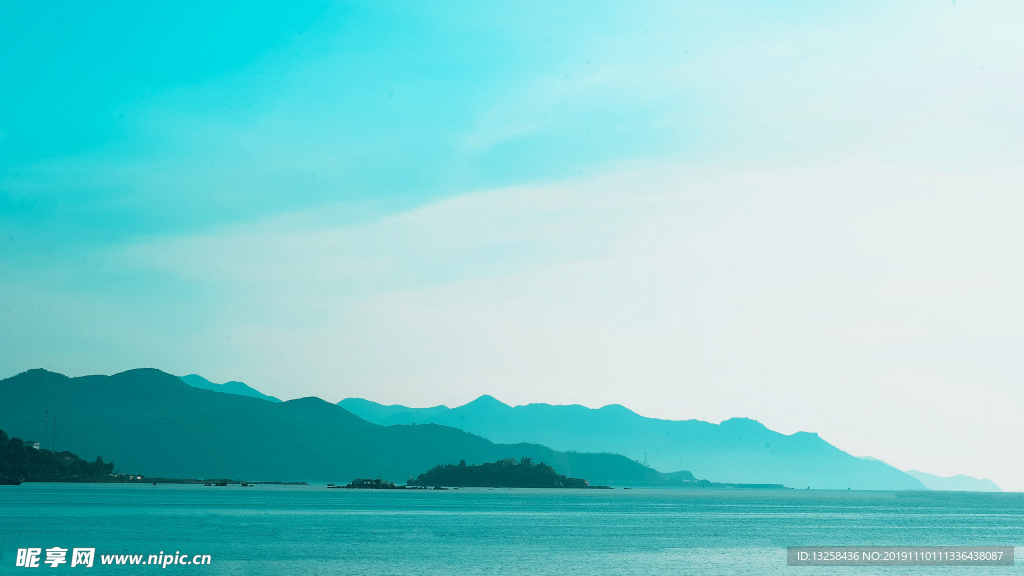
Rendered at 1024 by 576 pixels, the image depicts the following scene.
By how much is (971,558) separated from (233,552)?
2846 inches

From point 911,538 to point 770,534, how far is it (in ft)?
60.3

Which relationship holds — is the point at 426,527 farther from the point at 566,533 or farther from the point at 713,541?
the point at 713,541

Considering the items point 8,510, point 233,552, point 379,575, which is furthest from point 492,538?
point 8,510

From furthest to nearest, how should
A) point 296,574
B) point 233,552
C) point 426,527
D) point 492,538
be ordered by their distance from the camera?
point 426,527, point 492,538, point 233,552, point 296,574

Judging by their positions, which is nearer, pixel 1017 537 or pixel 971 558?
pixel 971 558

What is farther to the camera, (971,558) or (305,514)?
(305,514)

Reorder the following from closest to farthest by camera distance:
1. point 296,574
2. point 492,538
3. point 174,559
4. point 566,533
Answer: point 296,574 < point 174,559 < point 492,538 < point 566,533

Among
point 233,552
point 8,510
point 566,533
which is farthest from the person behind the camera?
point 8,510

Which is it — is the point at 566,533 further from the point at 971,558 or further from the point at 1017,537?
the point at 1017,537

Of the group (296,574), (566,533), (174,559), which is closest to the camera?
(296,574)

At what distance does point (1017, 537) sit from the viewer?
13862 cm

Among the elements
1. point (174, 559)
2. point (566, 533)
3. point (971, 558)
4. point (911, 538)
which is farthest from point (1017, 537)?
point (174, 559)

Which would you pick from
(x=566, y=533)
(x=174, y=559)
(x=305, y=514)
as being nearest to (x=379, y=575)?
(x=174, y=559)

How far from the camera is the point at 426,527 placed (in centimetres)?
13638
